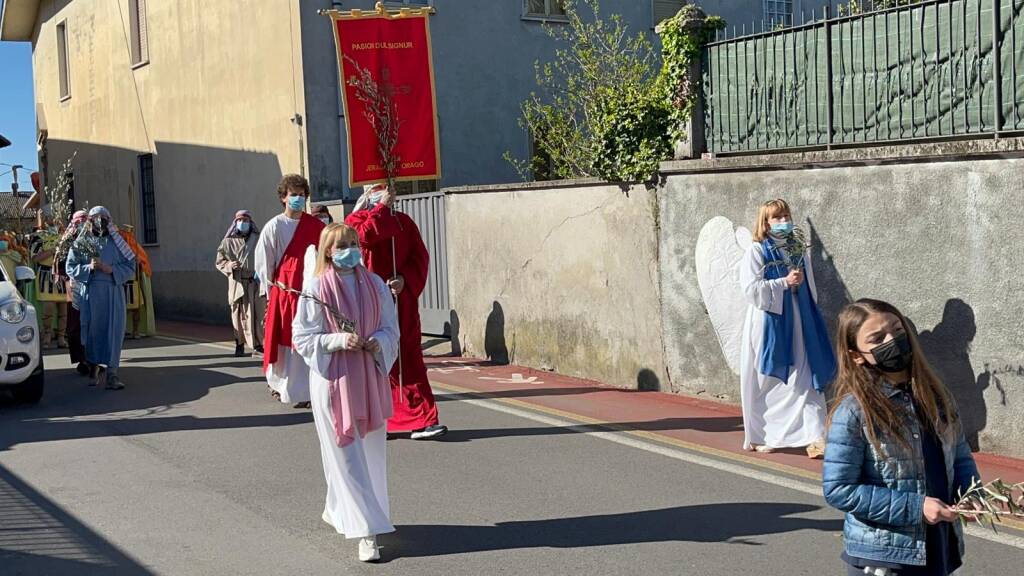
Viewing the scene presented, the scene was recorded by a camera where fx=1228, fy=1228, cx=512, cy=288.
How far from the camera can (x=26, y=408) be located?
1185cm

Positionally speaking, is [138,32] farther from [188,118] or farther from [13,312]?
[13,312]

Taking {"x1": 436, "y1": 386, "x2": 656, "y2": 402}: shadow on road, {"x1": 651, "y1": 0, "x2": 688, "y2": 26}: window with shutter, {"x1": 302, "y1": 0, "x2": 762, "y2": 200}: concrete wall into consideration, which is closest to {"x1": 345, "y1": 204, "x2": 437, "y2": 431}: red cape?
{"x1": 436, "y1": 386, "x2": 656, "y2": 402}: shadow on road

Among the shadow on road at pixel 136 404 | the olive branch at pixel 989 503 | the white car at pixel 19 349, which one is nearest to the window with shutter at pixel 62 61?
the shadow on road at pixel 136 404

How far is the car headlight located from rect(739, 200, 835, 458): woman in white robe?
279 inches

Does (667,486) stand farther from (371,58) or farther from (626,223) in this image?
(371,58)

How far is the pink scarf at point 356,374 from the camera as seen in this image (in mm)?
6133

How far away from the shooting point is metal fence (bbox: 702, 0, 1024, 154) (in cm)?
873

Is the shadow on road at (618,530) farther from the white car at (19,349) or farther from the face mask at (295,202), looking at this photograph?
the white car at (19,349)

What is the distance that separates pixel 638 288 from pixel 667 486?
4221mm

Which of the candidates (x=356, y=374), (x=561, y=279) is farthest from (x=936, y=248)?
(x=561, y=279)

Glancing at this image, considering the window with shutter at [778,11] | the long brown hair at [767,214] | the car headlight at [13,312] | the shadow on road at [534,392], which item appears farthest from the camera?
the window with shutter at [778,11]

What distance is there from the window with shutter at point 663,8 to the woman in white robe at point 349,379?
1644 centimetres

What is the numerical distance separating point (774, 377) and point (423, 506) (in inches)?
109

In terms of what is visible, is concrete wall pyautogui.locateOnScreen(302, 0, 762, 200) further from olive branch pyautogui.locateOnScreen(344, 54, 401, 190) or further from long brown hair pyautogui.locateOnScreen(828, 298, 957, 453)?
long brown hair pyautogui.locateOnScreen(828, 298, 957, 453)
